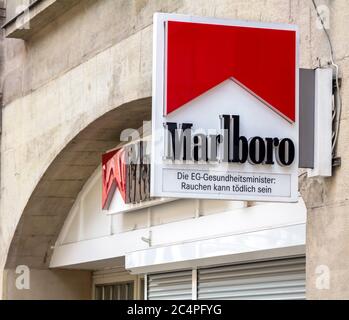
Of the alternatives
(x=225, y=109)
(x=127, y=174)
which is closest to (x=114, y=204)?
(x=127, y=174)

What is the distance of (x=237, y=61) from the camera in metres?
8.94

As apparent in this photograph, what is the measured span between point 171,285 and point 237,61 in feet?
17.1

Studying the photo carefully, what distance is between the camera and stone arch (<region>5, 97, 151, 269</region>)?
14.1 meters

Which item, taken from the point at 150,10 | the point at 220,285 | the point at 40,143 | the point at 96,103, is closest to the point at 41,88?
the point at 40,143

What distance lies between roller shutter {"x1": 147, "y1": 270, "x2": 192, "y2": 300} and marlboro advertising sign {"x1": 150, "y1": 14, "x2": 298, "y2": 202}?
14.8 feet

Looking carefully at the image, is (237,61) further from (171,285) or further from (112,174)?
(112,174)

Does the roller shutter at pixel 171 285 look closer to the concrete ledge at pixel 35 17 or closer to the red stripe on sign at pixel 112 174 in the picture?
the red stripe on sign at pixel 112 174

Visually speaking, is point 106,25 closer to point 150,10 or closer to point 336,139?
point 150,10

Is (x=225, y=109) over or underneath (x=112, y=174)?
underneath

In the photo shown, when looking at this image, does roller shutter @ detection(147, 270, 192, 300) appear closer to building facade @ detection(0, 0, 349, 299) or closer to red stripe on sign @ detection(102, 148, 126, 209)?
building facade @ detection(0, 0, 349, 299)

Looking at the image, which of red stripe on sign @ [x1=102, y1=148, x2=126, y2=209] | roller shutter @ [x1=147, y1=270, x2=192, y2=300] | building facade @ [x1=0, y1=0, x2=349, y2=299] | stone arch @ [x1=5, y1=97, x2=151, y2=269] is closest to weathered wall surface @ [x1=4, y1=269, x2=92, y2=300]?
building facade @ [x1=0, y1=0, x2=349, y2=299]

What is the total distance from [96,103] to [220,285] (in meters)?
3.01

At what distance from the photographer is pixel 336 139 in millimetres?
9172

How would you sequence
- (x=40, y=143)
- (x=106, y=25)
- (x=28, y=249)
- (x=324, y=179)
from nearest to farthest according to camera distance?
(x=324, y=179), (x=106, y=25), (x=40, y=143), (x=28, y=249)
